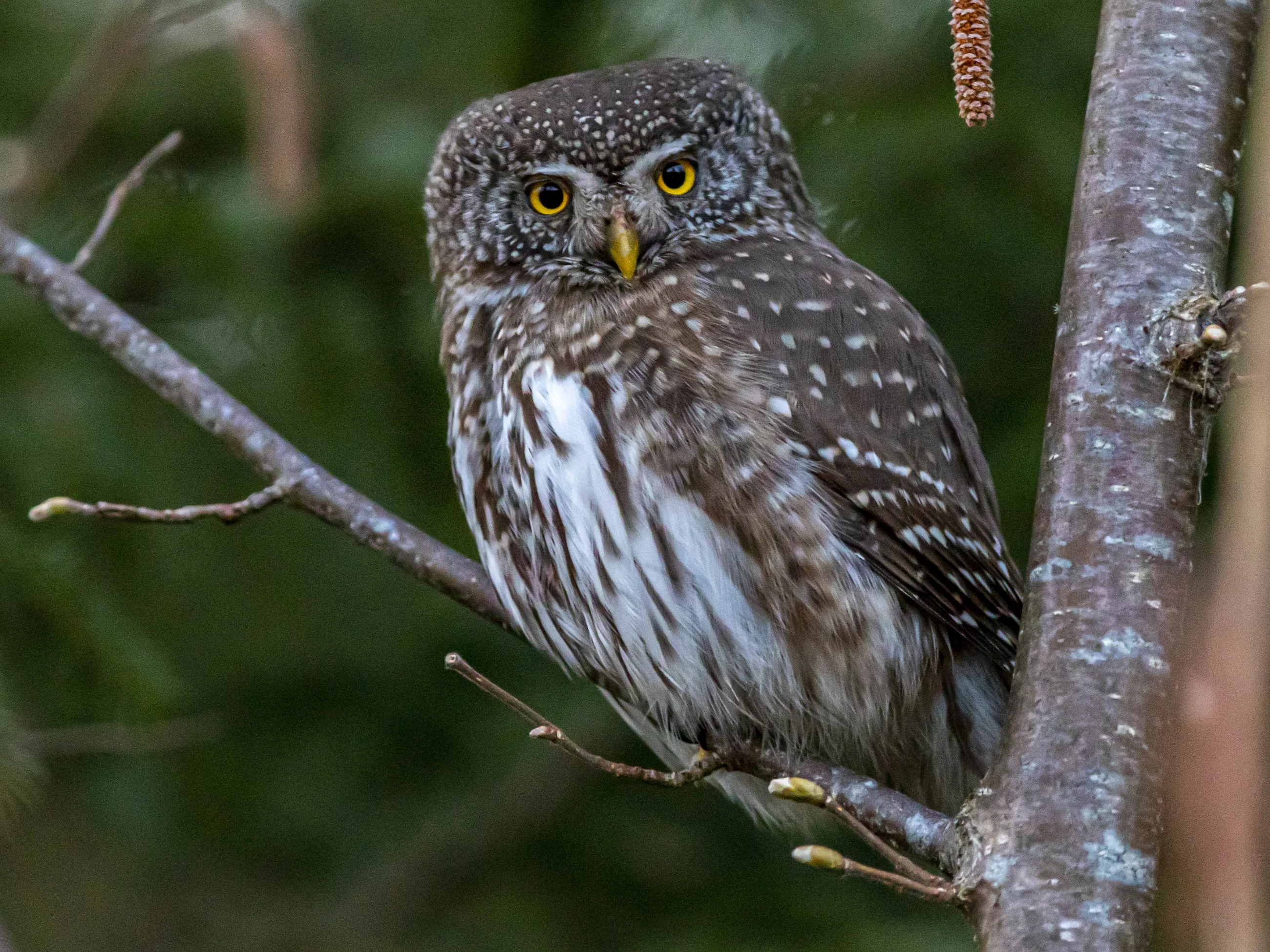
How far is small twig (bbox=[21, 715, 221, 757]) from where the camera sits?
2801 mm

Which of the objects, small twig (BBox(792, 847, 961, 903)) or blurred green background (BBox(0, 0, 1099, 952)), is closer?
small twig (BBox(792, 847, 961, 903))

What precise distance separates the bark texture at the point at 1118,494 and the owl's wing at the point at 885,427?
842mm

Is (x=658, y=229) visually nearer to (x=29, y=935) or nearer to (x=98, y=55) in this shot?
(x=98, y=55)

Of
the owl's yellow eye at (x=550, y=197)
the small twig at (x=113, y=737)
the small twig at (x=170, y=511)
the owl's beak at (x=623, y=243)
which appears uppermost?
the owl's yellow eye at (x=550, y=197)

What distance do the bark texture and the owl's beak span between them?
1.16m

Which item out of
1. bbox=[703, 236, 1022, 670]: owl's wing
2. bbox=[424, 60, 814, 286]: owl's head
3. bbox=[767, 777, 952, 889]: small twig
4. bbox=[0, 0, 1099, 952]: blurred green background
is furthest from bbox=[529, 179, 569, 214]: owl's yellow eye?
bbox=[767, 777, 952, 889]: small twig

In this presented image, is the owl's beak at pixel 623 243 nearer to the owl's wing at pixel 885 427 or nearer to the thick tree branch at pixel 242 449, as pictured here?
the owl's wing at pixel 885 427

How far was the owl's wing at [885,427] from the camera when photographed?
2.66 metres

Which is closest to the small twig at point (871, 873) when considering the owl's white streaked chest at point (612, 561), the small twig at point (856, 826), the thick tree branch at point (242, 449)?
the small twig at point (856, 826)

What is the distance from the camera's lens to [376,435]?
3721 mm

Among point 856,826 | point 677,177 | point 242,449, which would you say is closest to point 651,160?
point 677,177

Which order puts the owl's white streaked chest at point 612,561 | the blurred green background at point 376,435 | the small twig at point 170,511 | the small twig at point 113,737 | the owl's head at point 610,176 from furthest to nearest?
the blurred green background at point 376,435, the owl's head at point 610,176, the small twig at point 113,737, the owl's white streaked chest at point 612,561, the small twig at point 170,511

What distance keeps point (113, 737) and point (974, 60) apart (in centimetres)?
221

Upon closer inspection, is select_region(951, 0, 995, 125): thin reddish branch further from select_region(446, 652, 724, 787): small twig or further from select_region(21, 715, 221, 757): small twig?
select_region(21, 715, 221, 757): small twig
